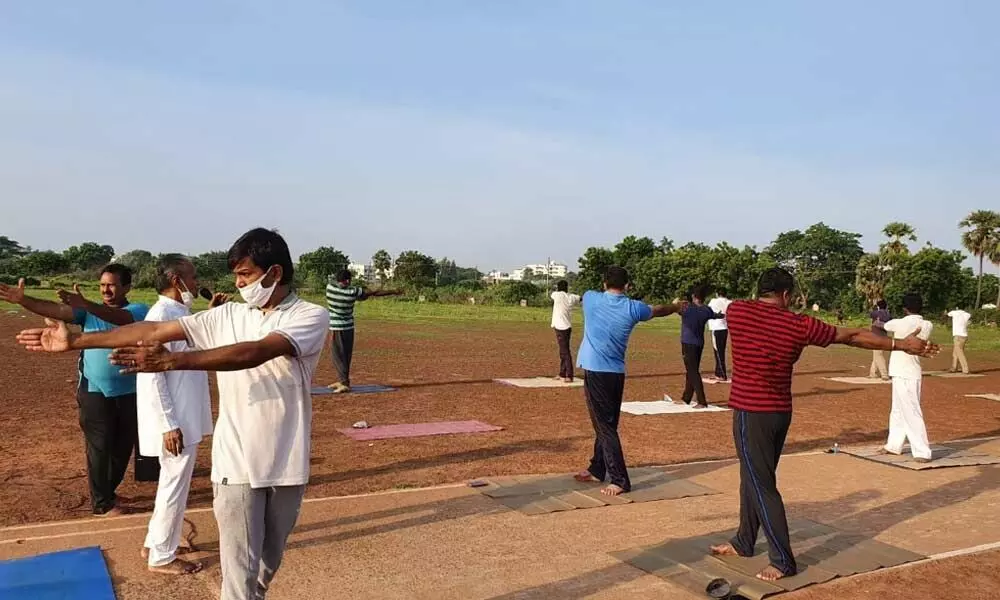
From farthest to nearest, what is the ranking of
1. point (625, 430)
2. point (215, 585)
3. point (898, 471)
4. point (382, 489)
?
point (625, 430)
point (898, 471)
point (382, 489)
point (215, 585)

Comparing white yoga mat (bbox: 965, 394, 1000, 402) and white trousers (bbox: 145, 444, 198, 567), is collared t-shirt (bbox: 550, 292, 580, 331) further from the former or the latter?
white trousers (bbox: 145, 444, 198, 567)

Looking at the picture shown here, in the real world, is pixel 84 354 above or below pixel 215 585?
above

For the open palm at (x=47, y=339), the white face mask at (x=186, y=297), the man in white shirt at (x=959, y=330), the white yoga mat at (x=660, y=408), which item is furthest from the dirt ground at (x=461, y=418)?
the open palm at (x=47, y=339)

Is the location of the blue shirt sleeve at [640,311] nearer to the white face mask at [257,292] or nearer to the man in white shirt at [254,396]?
the man in white shirt at [254,396]

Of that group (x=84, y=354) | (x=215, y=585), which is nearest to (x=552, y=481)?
(x=215, y=585)

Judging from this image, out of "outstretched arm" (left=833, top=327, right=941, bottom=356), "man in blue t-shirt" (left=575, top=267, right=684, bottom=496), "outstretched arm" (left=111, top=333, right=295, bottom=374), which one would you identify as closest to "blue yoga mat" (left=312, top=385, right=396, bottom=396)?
A: "man in blue t-shirt" (left=575, top=267, right=684, bottom=496)

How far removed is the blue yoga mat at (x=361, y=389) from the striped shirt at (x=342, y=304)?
4.21ft

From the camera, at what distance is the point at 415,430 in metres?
9.97

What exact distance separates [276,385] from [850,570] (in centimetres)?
385

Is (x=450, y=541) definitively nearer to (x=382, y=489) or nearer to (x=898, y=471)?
(x=382, y=489)

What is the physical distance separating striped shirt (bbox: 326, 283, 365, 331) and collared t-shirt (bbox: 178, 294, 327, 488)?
30.1 ft

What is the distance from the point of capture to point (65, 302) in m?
3.58

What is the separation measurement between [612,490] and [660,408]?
5930 millimetres

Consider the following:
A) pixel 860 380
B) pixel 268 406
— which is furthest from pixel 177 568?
pixel 860 380
